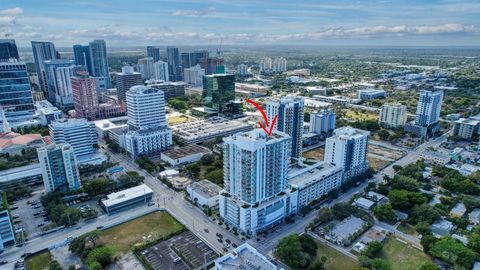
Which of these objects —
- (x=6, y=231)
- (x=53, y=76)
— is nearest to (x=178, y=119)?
(x=53, y=76)

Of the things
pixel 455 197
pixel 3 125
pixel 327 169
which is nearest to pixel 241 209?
pixel 327 169

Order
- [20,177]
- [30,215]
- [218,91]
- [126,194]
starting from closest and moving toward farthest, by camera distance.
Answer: [30,215] < [126,194] < [20,177] < [218,91]

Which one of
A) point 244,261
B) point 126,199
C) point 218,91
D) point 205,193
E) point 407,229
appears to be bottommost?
point 407,229

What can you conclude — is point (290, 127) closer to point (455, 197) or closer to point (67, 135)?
point (455, 197)

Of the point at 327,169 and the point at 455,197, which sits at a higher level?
the point at 327,169

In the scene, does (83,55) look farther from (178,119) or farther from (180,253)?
(180,253)
